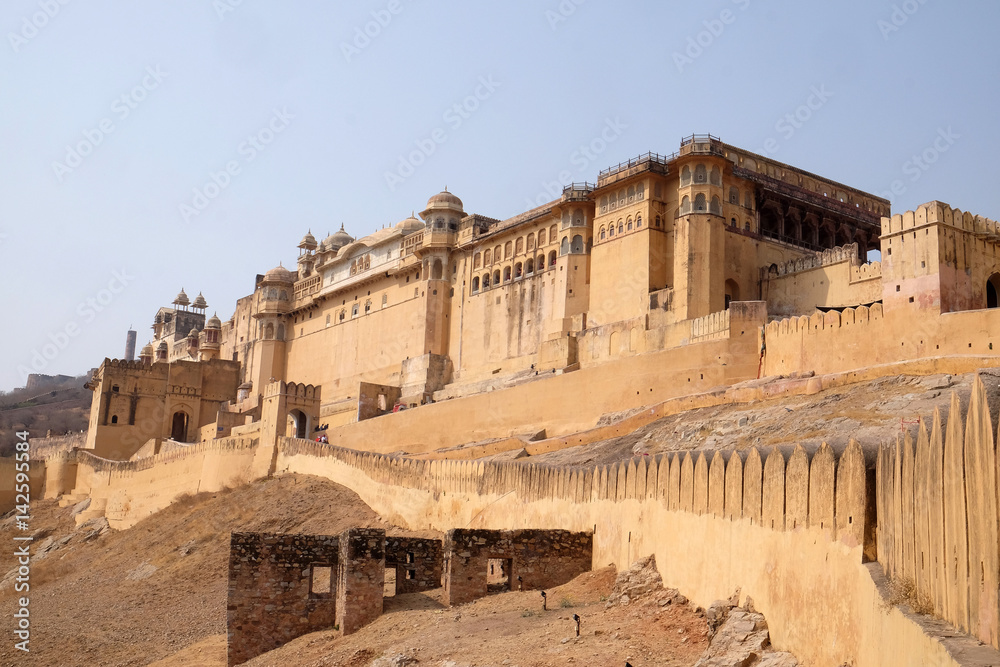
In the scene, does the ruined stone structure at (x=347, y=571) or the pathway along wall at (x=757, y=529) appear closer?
the pathway along wall at (x=757, y=529)

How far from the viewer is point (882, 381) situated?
2403cm

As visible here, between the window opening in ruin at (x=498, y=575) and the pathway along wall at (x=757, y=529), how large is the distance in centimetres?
109

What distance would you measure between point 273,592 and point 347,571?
1191mm

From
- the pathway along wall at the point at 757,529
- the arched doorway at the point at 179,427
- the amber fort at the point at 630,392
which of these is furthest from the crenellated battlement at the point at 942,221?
the arched doorway at the point at 179,427

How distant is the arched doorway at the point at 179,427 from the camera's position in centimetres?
5341

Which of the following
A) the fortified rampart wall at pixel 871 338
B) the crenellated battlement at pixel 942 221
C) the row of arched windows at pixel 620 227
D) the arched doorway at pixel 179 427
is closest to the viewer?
the fortified rampart wall at pixel 871 338

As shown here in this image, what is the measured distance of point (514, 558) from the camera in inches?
567

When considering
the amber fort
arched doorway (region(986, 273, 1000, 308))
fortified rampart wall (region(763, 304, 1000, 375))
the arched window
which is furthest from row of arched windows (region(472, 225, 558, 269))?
arched doorway (region(986, 273, 1000, 308))

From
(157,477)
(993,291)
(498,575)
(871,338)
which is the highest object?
(993,291)

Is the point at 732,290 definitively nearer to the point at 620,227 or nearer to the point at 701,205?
the point at 701,205

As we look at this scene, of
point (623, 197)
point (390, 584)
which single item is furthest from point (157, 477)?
point (390, 584)

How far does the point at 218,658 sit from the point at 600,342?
21105mm

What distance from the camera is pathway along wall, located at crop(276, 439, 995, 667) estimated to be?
7.96 m

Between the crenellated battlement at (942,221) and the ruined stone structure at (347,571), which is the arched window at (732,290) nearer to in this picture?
the crenellated battlement at (942,221)
